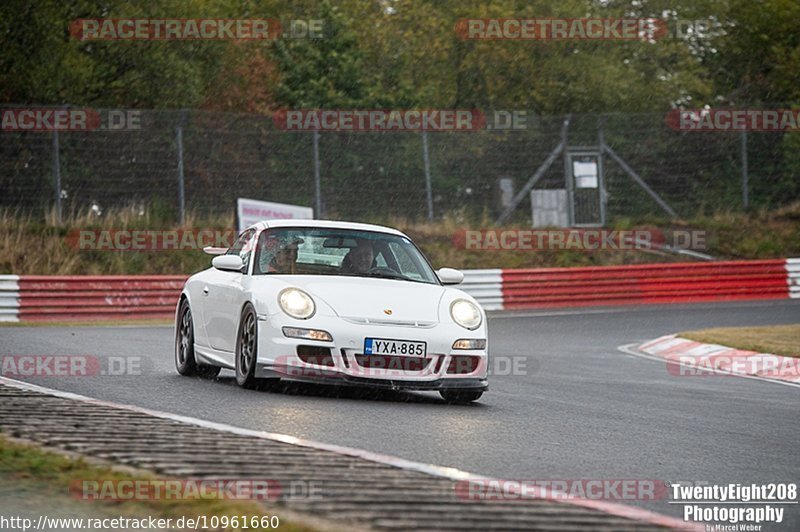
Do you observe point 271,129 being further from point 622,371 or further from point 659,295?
point 622,371

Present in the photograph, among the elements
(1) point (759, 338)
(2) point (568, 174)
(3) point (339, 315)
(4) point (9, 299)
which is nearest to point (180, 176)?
(4) point (9, 299)

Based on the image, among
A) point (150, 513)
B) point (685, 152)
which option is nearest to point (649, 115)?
point (685, 152)

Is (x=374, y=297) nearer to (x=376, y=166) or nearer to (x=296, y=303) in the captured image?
(x=296, y=303)

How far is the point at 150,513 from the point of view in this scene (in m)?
4.91

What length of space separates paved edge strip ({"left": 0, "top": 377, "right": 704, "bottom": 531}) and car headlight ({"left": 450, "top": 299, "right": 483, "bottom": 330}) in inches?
105

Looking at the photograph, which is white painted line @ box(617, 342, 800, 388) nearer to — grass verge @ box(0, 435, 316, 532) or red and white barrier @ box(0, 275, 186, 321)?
red and white barrier @ box(0, 275, 186, 321)

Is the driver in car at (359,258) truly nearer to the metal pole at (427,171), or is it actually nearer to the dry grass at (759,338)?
the dry grass at (759,338)

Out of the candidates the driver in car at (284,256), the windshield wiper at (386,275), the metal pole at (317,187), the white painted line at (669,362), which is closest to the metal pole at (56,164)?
the metal pole at (317,187)

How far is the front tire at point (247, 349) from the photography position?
395 inches

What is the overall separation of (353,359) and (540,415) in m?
1.34

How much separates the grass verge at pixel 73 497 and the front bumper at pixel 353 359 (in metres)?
3.54

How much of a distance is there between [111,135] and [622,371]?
1471 cm

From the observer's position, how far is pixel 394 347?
9.80 metres

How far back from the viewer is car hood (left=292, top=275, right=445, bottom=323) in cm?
989
